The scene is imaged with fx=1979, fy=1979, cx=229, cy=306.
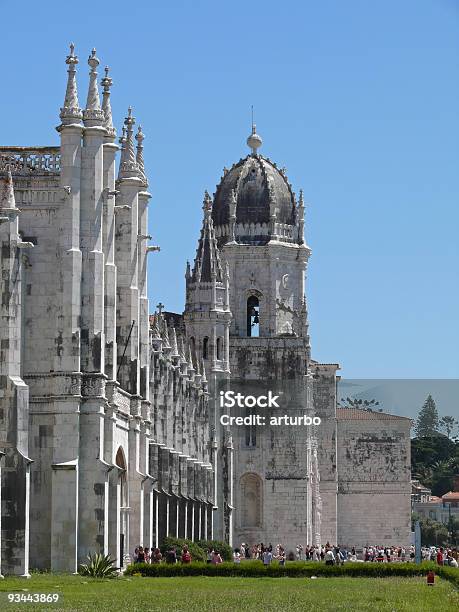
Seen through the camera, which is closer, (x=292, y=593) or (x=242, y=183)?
(x=292, y=593)

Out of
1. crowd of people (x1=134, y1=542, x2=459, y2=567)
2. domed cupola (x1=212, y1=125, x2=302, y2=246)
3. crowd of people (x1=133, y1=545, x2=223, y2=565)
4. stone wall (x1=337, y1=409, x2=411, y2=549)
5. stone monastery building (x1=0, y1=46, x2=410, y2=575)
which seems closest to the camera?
stone monastery building (x1=0, y1=46, x2=410, y2=575)

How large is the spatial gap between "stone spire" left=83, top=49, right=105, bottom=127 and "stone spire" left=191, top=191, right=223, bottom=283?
49904 millimetres

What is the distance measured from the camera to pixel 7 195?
60969mm

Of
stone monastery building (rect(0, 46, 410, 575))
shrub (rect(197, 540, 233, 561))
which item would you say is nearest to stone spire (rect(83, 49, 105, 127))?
stone monastery building (rect(0, 46, 410, 575))

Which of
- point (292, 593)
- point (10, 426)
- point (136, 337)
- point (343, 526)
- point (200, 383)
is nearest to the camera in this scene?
point (292, 593)

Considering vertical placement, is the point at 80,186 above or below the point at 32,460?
above

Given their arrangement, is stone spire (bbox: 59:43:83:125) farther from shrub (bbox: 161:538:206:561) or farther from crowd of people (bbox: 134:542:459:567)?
shrub (bbox: 161:538:206:561)

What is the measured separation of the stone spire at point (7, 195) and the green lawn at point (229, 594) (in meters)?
11.1

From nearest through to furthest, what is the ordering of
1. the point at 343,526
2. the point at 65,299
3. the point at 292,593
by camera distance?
the point at 292,593 → the point at 65,299 → the point at 343,526

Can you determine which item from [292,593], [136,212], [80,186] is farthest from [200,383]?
[292,593]

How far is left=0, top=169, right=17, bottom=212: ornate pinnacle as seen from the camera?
6031 centimetres

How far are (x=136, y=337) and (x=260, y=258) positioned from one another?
53312 millimetres

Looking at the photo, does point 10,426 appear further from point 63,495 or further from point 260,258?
point 260,258

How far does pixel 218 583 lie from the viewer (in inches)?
2343
